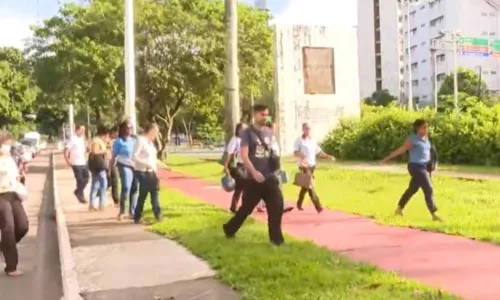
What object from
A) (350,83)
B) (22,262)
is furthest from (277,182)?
(350,83)

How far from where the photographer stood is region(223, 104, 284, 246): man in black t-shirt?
776 cm

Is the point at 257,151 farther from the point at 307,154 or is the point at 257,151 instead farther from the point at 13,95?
the point at 13,95

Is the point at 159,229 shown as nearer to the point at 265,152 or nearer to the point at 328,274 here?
the point at 265,152

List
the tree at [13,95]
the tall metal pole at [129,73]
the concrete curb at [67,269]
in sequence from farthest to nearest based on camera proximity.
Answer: the tree at [13,95] → the tall metal pole at [129,73] → the concrete curb at [67,269]

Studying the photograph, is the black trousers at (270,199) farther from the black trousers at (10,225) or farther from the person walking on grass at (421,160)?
the person walking on grass at (421,160)

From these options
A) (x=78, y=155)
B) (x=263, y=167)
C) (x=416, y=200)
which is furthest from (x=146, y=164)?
(x=416, y=200)

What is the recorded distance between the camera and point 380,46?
387ft

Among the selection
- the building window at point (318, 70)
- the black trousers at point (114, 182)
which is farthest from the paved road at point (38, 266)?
the building window at point (318, 70)

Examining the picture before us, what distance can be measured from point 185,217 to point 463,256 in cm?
517

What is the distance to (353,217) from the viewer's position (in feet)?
36.1

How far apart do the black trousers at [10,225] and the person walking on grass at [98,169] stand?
4938mm

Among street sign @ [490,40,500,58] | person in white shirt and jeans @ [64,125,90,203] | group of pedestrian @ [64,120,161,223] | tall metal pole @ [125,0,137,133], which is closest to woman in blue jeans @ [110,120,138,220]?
group of pedestrian @ [64,120,161,223]

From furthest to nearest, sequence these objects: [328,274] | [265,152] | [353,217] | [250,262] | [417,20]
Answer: [417,20]
[353,217]
[265,152]
[250,262]
[328,274]

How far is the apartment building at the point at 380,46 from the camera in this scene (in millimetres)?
114438
